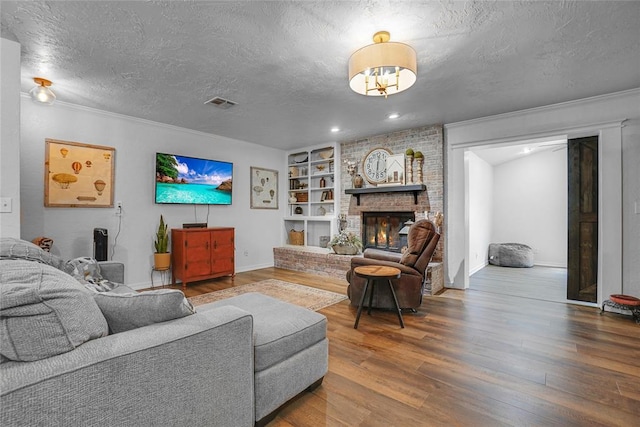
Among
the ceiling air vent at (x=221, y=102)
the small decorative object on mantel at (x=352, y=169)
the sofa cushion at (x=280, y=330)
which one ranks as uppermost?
the ceiling air vent at (x=221, y=102)

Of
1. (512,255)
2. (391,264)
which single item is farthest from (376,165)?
(512,255)

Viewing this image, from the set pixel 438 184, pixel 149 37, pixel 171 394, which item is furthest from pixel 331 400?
pixel 438 184

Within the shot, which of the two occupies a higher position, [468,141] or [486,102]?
[486,102]

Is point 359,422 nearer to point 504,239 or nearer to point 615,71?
point 615,71

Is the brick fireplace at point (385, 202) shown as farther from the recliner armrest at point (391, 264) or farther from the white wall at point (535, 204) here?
the white wall at point (535, 204)

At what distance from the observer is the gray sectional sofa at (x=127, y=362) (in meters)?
0.83

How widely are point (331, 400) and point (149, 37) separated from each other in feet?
9.06

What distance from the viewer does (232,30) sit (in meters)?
2.09

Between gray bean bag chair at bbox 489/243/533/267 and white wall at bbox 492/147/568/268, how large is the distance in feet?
1.41

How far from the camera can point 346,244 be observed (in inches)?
192

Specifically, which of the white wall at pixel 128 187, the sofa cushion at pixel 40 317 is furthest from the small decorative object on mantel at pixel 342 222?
the sofa cushion at pixel 40 317

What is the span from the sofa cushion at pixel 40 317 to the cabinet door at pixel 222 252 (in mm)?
3529

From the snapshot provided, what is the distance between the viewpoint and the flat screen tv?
14.1 ft

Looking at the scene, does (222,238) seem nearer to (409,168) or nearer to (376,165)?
(376,165)
